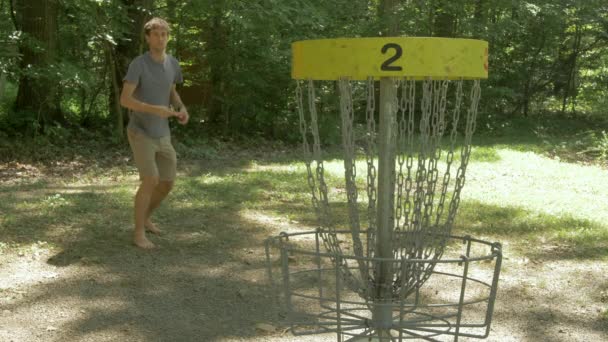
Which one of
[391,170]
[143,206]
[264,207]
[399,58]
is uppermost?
[399,58]

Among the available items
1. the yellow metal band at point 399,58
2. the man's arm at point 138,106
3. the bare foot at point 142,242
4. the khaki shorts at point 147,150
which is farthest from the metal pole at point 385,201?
the bare foot at point 142,242

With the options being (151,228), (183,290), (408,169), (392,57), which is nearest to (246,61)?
(151,228)

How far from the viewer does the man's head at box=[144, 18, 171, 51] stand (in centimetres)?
539

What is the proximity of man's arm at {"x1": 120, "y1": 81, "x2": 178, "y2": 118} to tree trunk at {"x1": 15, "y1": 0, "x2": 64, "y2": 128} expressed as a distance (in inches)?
215

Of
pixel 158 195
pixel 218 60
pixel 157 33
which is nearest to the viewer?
pixel 157 33

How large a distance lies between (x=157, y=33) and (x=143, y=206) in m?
1.37

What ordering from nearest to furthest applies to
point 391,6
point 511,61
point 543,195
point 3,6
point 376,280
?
1. point 376,280
2. point 543,195
3. point 3,6
4. point 391,6
5. point 511,61

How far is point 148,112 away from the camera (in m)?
5.27

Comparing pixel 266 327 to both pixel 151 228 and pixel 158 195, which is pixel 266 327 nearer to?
pixel 158 195

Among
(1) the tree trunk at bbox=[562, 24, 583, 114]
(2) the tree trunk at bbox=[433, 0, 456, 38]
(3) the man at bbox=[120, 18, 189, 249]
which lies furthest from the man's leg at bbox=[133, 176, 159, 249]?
(1) the tree trunk at bbox=[562, 24, 583, 114]

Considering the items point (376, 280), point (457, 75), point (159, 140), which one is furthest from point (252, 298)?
point (457, 75)

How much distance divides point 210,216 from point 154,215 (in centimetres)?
55

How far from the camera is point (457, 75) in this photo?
2.26m

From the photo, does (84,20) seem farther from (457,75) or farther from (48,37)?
(457,75)
